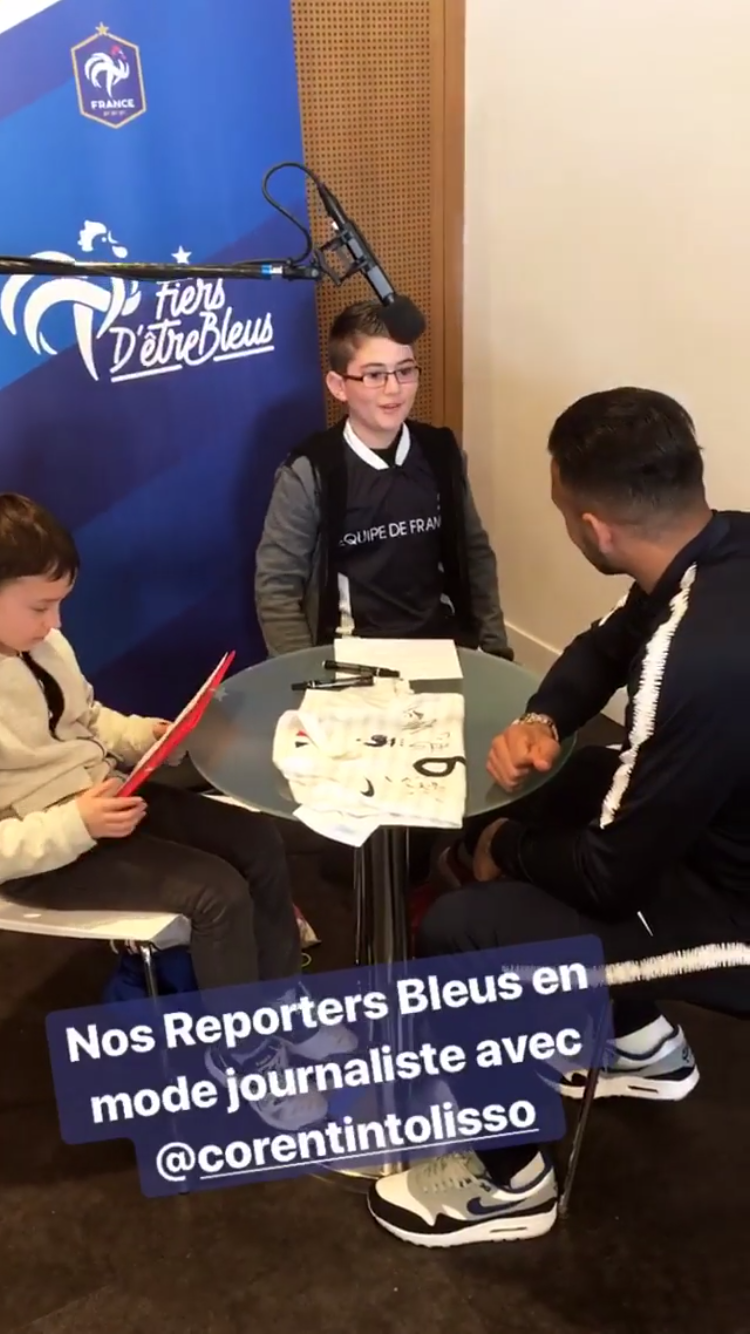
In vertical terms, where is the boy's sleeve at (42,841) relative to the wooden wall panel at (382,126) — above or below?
below

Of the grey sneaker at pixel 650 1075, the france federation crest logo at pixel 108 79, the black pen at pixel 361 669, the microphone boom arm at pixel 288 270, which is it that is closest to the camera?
the microphone boom arm at pixel 288 270

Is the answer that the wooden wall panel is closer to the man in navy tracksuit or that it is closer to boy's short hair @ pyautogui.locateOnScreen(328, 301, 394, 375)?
boy's short hair @ pyautogui.locateOnScreen(328, 301, 394, 375)

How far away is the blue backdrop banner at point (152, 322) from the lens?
2.14 meters

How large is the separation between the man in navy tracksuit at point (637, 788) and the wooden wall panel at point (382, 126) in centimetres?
134

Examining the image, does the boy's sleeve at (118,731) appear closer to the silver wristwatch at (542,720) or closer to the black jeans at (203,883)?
the black jeans at (203,883)

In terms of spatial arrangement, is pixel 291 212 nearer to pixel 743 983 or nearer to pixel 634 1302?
pixel 743 983

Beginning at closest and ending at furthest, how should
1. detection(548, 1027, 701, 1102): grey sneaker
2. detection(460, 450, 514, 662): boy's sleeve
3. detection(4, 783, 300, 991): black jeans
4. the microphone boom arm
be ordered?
the microphone boom arm → detection(4, 783, 300, 991): black jeans → detection(548, 1027, 701, 1102): grey sneaker → detection(460, 450, 514, 662): boy's sleeve

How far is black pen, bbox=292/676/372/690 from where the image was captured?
1.73 m

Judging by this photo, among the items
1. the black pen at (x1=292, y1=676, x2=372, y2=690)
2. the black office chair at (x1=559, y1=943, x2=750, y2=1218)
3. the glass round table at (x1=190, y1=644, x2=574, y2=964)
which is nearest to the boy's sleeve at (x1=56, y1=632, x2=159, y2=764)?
the glass round table at (x1=190, y1=644, x2=574, y2=964)

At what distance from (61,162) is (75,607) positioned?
2.96 feet

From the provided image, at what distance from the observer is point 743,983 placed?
57.3 inches

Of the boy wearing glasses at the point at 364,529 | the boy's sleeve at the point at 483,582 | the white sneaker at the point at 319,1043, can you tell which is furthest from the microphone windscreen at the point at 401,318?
the white sneaker at the point at 319,1043

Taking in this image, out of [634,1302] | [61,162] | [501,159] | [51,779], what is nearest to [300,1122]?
[634,1302]

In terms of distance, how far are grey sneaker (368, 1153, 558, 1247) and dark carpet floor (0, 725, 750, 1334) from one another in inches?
1.0
